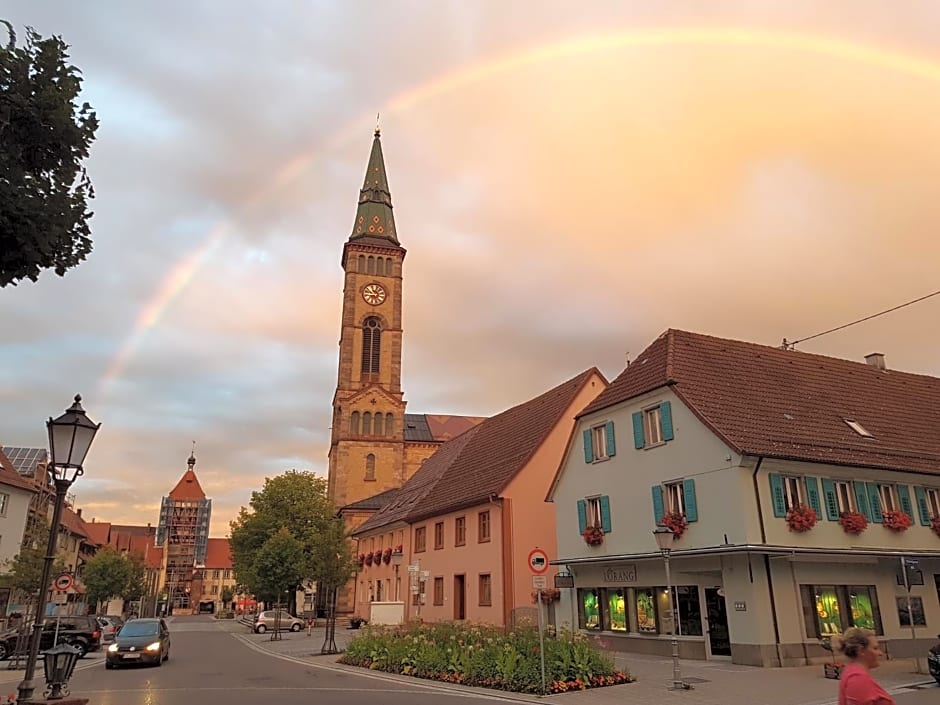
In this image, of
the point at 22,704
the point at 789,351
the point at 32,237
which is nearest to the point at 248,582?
the point at 789,351

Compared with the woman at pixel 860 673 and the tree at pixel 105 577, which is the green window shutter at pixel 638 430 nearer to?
the woman at pixel 860 673

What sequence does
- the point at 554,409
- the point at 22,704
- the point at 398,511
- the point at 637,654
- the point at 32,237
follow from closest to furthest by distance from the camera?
the point at 32,237
the point at 22,704
the point at 637,654
the point at 554,409
the point at 398,511

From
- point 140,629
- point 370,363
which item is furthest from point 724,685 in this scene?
point 370,363

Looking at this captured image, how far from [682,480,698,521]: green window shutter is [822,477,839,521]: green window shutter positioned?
3857 millimetres

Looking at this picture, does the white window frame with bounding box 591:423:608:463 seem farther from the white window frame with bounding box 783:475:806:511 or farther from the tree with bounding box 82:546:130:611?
the tree with bounding box 82:546:130:611

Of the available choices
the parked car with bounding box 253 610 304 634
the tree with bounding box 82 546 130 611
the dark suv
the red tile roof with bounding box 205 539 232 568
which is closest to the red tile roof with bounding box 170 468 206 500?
the red tile roof with bounding box 205 539 232 568

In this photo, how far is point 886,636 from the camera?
2133 cm

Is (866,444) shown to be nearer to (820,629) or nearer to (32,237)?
(820,629)

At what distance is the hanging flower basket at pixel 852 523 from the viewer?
837 inches

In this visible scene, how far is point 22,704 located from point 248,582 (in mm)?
47713

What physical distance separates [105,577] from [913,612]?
6854 cm

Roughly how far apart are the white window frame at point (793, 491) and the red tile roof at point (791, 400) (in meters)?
0.68

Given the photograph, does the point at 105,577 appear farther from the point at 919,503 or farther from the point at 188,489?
the point at 188,489

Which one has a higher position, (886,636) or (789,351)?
(789,351)
